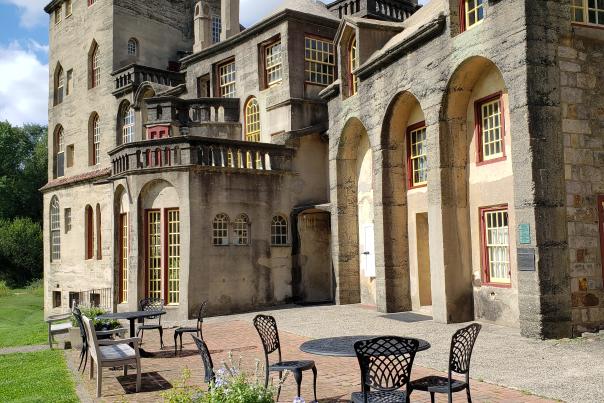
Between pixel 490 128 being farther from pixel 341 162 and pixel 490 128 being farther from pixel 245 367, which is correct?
pixel 245 367

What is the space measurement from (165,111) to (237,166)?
19.3 ft

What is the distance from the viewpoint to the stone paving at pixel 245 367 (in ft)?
25.1

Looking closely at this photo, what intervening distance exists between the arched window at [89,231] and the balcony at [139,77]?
225 inches

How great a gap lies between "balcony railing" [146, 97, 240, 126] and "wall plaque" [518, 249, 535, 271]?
14721 mm

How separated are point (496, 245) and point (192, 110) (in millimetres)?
14020

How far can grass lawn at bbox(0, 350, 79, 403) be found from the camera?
8.55m

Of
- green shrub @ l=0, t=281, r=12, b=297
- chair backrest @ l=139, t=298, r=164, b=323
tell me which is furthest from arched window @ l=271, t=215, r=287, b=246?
green shrub @ l=0, t=281, r=12, b=297

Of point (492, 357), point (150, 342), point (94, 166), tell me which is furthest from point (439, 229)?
point (94, 166)

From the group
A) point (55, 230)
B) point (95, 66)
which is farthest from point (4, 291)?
point (95, 66)

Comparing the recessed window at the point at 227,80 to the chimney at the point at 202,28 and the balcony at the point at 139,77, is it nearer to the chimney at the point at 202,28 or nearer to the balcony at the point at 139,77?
the chimney at the point at 202,28

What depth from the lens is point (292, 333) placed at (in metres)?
13.6

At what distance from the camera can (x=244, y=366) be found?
9883 millimetres

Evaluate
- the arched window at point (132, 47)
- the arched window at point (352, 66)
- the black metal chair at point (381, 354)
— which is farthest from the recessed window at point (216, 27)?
the black metal chair at point (381, 354)

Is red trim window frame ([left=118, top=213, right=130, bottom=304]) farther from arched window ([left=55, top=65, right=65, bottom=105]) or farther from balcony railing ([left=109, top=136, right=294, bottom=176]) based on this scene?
arched window ([left=55, top=65, right=65, bottom=105])
